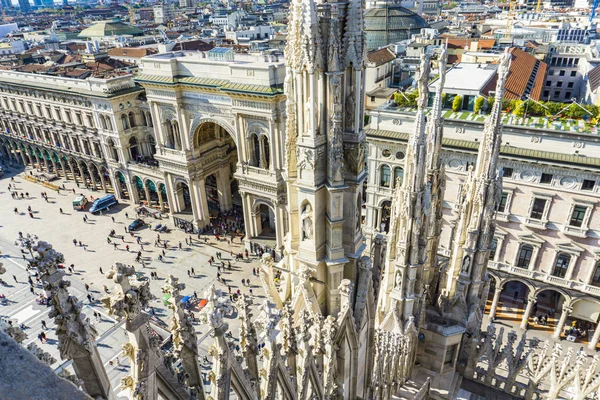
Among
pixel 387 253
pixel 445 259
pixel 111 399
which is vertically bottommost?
pixel 445 259

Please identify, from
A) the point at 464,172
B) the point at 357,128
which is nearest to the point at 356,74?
the point at 357,128

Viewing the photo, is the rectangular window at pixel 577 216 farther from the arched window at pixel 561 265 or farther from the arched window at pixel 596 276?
the arched window at pixel 596 276

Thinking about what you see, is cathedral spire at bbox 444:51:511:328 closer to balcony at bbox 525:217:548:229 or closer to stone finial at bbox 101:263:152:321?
balcony at bbox 525:217:548:229

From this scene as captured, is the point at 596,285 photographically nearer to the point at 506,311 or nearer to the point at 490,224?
the point at 506,311

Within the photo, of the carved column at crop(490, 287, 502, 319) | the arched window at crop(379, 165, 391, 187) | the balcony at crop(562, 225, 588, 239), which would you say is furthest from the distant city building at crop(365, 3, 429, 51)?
the balcony at crop(562, 225, 588, 239)

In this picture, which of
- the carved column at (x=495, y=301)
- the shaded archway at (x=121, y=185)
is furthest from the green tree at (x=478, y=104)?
the shaded archway at (x=121, y=185)

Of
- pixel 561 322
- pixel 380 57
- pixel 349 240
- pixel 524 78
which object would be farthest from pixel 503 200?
pixel 380 57
